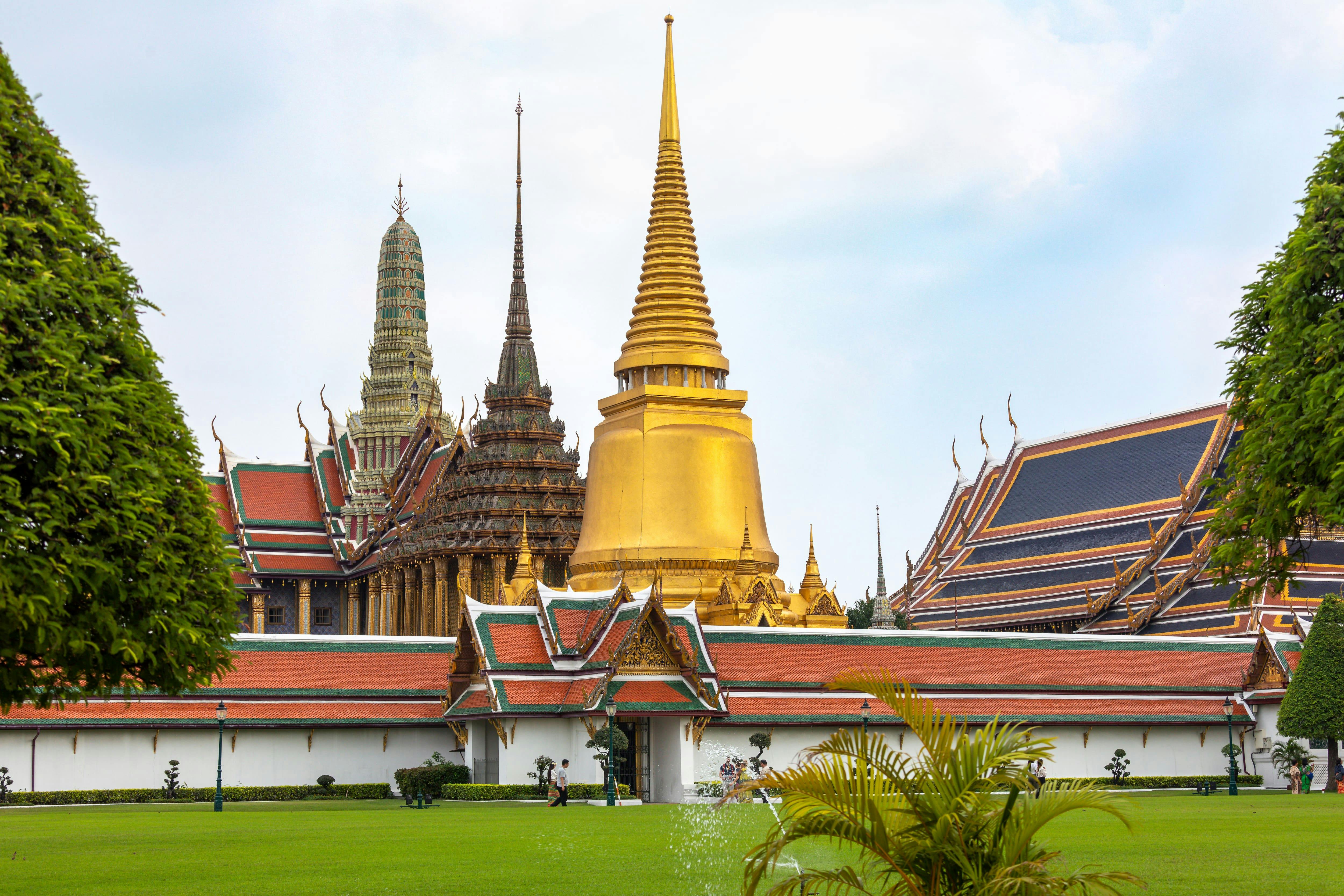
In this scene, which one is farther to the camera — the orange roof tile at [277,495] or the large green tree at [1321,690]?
the orange roof tile at [277,495]

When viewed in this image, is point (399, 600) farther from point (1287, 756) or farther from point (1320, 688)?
point (1320, 688)

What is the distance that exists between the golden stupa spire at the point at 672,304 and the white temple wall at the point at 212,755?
15638 mm

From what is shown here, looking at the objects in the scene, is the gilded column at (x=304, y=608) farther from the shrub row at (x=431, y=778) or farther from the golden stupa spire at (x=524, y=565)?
the shrub row at (x=431, y=778)

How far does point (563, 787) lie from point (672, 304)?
72.4ft

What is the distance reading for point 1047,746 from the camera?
9.56 m

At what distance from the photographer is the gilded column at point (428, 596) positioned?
61.0 m

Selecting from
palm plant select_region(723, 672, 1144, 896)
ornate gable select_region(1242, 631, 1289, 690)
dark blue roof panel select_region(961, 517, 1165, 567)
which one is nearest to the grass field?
palm plant select_region(723, 672, 1144, 896)

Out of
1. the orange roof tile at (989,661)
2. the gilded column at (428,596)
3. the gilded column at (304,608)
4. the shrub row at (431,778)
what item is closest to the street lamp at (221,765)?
the shrub row at (431,778)

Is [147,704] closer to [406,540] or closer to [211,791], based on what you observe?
[211,791]

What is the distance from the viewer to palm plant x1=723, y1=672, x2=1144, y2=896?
28.7ft

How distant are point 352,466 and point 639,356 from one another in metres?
28.2

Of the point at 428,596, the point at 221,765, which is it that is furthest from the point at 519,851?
the point at 428,596

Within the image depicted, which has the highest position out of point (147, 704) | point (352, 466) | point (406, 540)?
point (352, 466)

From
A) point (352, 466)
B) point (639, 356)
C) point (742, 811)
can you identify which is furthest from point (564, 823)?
point (352, 466)
